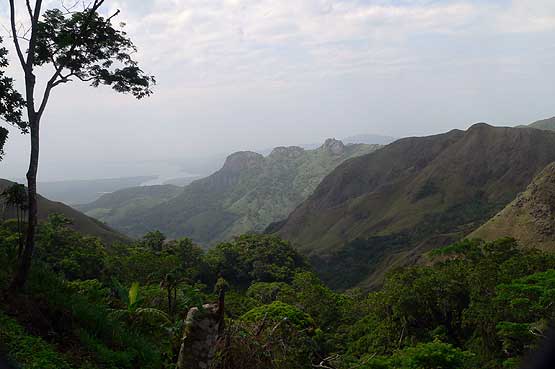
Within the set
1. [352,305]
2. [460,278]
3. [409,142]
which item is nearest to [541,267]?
[460,278]

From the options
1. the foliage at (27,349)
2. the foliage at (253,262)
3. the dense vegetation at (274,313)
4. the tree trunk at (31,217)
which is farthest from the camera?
the foliage at (253,262)

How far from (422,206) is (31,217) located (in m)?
99.6

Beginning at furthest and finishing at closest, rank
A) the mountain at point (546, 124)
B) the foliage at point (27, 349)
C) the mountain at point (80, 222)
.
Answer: the mountain at point (546, 124), the mountain at point (80, 222), the foliage at point (27, 349)

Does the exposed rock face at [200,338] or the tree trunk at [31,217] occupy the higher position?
the tree trunk at [31,217]

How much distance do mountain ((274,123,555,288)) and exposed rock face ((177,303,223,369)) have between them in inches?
2429

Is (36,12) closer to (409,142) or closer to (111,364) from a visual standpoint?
(111,364)

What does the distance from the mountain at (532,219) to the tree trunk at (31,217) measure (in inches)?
1828

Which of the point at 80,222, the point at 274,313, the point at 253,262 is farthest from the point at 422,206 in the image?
the point at 274,313

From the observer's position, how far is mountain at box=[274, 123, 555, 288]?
273ft

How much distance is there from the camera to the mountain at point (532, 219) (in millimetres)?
44969

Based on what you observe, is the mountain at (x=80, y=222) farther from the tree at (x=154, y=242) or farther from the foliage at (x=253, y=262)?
the foliage at (x=253, y=262)

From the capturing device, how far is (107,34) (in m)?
11.2

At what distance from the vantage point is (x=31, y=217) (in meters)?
9.30

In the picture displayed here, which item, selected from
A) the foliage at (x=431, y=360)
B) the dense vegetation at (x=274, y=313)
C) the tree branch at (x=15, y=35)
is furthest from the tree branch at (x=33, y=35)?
the foliage at (x=431, y=360)
